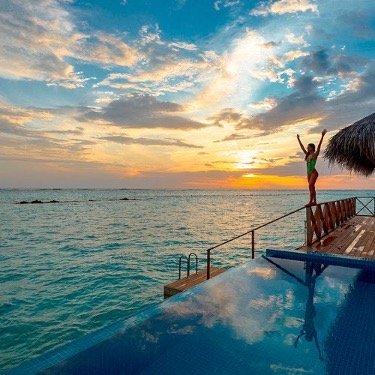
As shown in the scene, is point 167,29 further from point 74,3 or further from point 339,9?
point 339,9

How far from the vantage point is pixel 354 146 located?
29.9ft

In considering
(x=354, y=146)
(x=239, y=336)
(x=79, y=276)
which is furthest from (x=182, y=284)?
(x=354, y=146)

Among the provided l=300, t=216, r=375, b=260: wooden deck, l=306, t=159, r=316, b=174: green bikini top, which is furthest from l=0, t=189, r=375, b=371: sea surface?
l=306, t=159, r=316, b=174: green bikini top

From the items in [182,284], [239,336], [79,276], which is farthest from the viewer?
[79,276]

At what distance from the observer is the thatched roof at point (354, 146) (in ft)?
29.0

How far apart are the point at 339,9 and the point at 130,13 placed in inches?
323

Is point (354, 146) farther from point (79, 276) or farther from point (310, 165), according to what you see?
point (79, 276)

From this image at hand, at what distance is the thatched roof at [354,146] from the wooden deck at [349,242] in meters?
2.64

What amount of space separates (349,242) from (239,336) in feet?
25.0

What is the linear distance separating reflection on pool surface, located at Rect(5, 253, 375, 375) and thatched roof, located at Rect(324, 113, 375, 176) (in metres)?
5.10

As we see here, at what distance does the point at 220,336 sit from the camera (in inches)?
142

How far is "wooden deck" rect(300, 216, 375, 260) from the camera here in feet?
26.9

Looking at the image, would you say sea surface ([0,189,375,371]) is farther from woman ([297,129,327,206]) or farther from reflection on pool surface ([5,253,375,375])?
woman ([297,129,327,206])

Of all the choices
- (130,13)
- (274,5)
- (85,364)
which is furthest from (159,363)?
(130,13)
